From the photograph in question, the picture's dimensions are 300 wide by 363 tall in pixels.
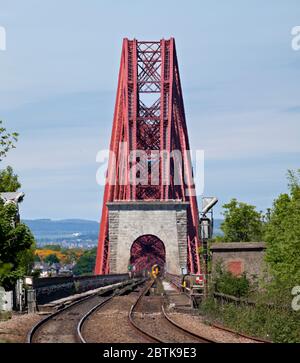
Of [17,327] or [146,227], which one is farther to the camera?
[146,227]

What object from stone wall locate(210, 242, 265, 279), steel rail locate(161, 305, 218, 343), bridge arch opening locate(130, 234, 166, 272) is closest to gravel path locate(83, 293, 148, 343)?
steel rail locate(161, 305, 218, 343)

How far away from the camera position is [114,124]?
109m

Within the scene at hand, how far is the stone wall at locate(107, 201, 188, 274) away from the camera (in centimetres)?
9131

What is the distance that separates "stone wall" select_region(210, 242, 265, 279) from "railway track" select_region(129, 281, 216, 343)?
13135 mm

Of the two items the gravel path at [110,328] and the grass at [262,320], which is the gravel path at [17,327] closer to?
the gravel path at [110,328]

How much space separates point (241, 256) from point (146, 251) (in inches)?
2485

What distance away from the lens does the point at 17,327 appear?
25719 millimetres

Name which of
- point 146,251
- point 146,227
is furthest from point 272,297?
point 146,251

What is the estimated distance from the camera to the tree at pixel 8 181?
60.6m

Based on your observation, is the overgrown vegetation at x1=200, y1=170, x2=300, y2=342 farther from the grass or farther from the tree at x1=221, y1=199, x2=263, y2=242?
the tree at x1=221, y1=199, x2=263, y2=242

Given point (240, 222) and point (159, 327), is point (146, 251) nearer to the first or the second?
point (240, 222)

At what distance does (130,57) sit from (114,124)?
1062 cm
